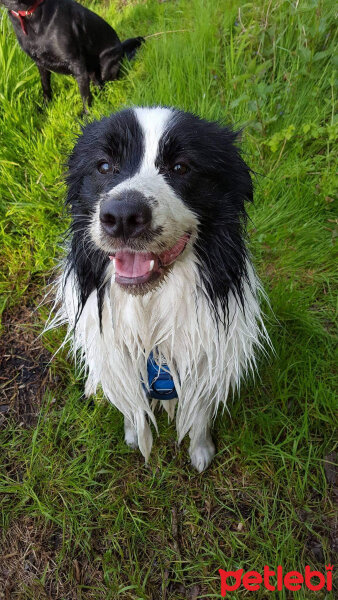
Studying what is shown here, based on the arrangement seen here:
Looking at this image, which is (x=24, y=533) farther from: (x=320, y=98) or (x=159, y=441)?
(x=320, y=98)

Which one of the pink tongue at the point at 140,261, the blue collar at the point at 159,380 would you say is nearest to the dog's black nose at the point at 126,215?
the pink tongue at the point at 140,261

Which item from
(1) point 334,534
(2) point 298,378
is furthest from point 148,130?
(1) point 334,534

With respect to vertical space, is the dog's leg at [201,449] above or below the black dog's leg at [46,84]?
below

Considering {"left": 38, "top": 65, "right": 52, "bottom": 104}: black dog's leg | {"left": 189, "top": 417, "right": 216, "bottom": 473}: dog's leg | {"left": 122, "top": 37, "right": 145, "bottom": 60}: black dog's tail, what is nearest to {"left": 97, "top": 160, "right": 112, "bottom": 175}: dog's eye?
{"left": 189, "top": 417, "right": 216, "bottom": 473}: dog's leg

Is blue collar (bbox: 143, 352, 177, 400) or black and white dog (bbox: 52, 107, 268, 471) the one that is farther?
blue collar (bbox: 143, 352, 177, 400)

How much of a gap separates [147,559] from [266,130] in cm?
238

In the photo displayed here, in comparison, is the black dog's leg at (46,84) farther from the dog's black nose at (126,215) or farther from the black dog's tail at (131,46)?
the dog's black nose at (126,215)

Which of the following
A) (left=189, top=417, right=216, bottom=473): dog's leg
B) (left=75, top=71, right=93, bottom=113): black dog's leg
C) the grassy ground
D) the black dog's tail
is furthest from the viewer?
the black dog's tail

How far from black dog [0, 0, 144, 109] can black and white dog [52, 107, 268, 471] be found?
72.7 inches

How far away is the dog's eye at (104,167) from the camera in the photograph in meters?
1.30

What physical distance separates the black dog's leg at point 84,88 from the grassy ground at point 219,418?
115mm

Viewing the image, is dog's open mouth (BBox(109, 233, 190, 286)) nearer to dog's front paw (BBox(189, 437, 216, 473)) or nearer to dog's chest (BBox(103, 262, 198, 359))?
dog's chest (BBox(103, 262, 198, 359))

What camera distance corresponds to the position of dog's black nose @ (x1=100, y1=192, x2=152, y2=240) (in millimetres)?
1042

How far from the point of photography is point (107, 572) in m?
1.58
